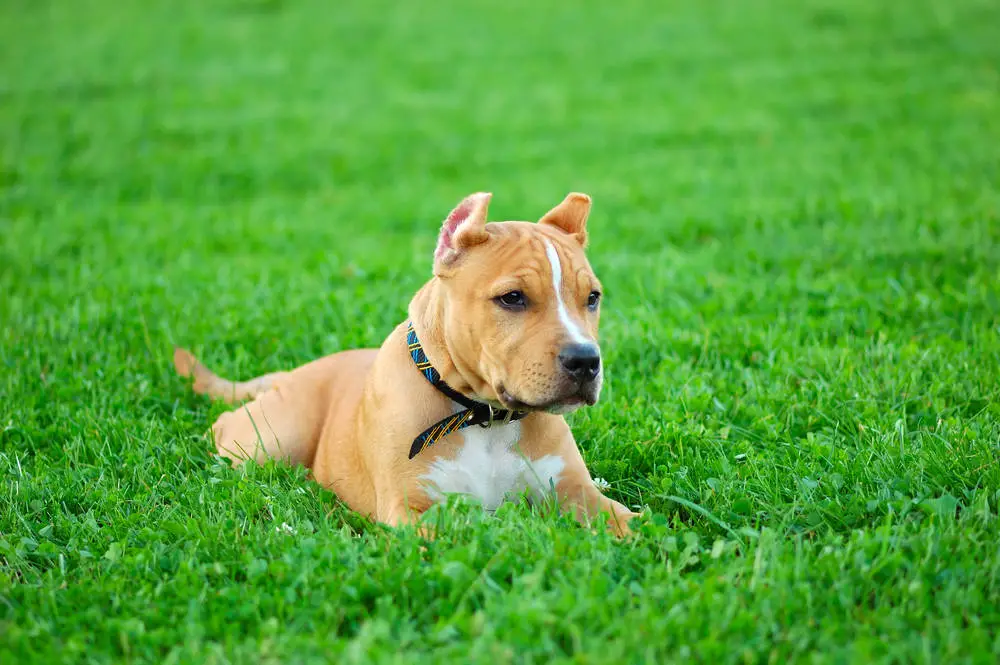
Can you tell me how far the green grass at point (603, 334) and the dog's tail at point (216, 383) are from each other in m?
0.14

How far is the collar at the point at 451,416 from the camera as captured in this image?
13.5ft

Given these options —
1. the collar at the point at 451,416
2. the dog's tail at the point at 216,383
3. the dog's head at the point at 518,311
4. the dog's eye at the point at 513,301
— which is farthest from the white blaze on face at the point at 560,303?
the dog's tail at the point at 216,383

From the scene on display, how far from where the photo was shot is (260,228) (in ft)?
30.3

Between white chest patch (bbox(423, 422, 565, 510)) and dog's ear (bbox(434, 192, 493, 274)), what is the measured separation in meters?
0.76

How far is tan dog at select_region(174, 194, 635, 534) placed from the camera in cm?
379

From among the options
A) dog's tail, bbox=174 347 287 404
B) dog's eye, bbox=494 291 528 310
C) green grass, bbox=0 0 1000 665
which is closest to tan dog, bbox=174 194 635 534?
dog's eye, bbox=494 291 528 310

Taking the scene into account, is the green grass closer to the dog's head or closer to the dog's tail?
the dog's tail

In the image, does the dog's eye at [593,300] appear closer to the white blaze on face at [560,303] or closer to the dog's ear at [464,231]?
the white blaze on face at [560,303]

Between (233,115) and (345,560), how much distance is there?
36.6 feet

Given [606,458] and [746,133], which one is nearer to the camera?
A: [606,458]

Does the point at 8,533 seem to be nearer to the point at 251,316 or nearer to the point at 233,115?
the point at 251,316

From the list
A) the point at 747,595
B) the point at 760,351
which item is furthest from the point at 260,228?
the point at 747,595

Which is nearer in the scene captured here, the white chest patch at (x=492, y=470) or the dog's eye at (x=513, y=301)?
the dog's eye at (x=513, y=301)

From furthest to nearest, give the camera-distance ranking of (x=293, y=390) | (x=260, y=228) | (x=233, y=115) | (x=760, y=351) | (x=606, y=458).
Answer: (x=233, y=115), (x=260, y=228), (x=760, y=351), (x=293, y=390), (x=606, y=458)
